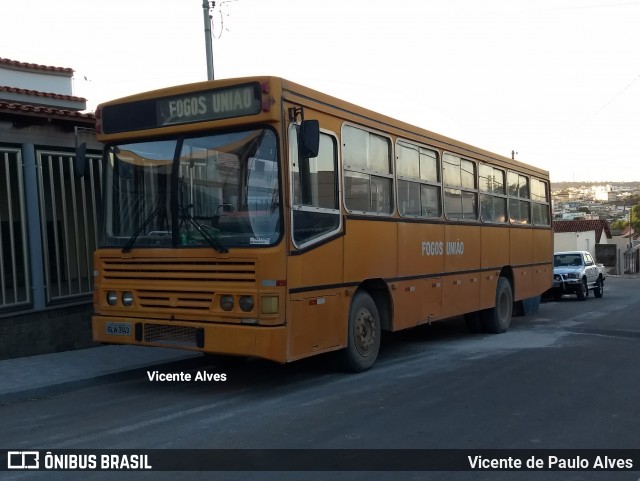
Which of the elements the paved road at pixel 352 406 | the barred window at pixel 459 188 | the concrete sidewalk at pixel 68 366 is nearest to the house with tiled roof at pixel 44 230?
the concrete sidewalk at pixel 68 366

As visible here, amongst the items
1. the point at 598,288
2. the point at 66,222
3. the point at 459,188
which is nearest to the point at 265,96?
the point at 66,222

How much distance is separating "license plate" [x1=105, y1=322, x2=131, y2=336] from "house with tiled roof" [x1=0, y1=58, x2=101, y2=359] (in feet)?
8.36

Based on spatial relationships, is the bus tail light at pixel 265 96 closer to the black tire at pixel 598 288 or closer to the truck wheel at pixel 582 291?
the truck wheel at pixel 582 291

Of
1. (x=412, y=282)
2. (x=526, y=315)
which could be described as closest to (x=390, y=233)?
(x=412, y=282)

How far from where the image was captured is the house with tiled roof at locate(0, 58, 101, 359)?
10.1 metres

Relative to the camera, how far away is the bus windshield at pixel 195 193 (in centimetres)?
743

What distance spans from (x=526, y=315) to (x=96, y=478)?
14203mm

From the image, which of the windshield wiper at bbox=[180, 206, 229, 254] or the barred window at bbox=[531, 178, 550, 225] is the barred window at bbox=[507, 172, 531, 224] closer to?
the barred window at bbox=[531, 178, 550, 225]

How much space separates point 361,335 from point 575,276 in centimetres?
1739

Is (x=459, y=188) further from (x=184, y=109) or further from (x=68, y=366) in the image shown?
(x=68, y=366)

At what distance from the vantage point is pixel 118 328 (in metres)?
8.11

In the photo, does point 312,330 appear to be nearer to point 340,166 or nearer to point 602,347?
point 340,166

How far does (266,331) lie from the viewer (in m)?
7.18

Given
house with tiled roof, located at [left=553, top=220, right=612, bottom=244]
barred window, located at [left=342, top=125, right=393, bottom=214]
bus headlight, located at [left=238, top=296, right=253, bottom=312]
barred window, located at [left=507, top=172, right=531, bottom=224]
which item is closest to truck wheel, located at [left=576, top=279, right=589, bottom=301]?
barred window, located at [left=507, top=172, right=531, bottom=224]
